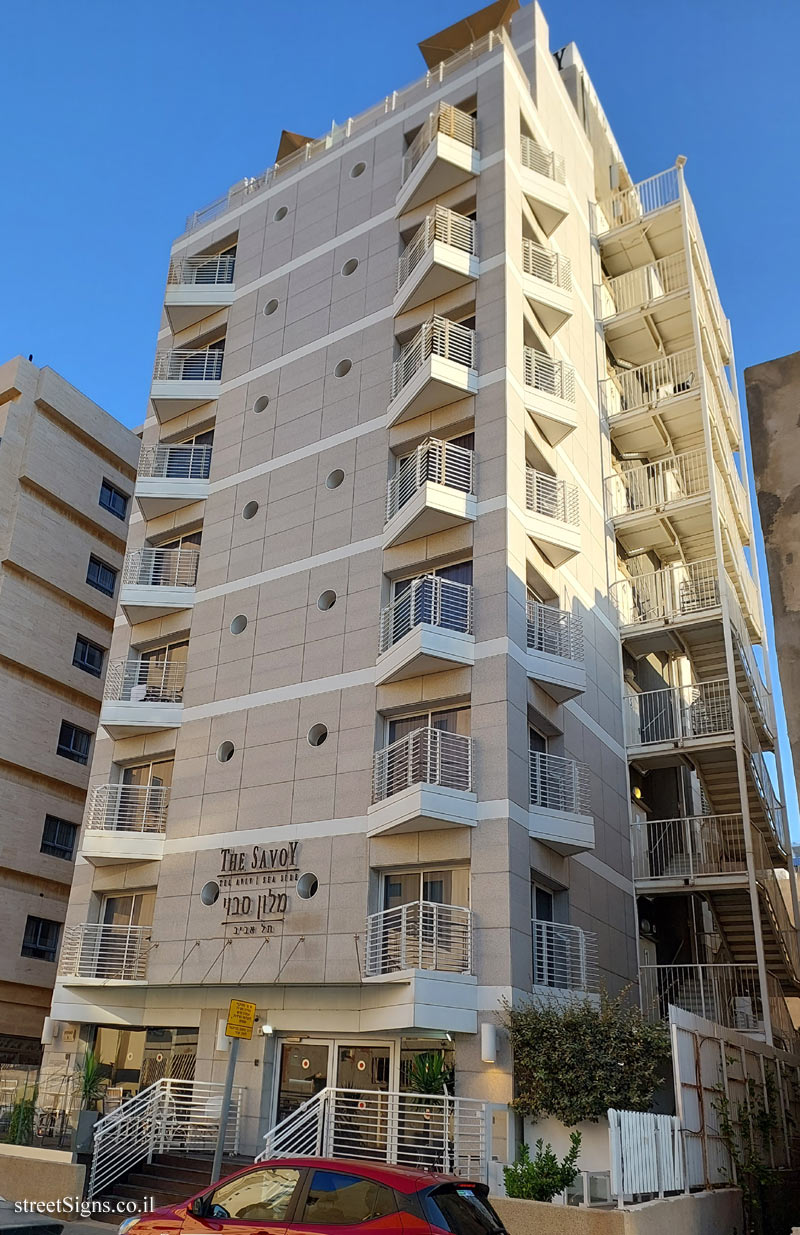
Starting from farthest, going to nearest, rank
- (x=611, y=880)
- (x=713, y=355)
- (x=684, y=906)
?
(x=713, y=355), (x=684, y=906), (x=611, y=880)

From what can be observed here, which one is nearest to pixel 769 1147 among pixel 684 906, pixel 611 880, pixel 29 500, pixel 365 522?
pixel 611 880

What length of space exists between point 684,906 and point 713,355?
16.6 m

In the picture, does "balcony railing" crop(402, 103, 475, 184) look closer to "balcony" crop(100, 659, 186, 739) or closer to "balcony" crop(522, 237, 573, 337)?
"balcony" crop(522, 237, 573, 337)

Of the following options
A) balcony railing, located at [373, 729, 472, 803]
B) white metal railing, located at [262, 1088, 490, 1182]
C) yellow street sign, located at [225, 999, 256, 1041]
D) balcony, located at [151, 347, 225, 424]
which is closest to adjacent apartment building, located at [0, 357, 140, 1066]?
balcony, located at [151, 347, 225, 424]

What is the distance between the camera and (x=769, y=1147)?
56.9ft

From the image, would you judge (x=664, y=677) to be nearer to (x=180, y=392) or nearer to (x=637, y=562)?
(x=637, y=562)

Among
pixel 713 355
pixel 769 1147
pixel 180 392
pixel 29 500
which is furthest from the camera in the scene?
pixel 29 500

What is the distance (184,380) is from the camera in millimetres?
30422

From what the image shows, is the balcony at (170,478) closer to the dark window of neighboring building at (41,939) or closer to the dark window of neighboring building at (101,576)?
the dark window of neighboring building at (101,576)

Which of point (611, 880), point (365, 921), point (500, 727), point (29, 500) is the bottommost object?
point (365, 921)

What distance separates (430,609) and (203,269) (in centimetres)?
1662

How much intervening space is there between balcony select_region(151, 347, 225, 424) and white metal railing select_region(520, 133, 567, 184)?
10.3 m

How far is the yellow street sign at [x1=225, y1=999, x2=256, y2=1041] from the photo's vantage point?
1300 cm

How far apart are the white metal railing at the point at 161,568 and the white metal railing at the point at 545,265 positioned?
37.7ft
